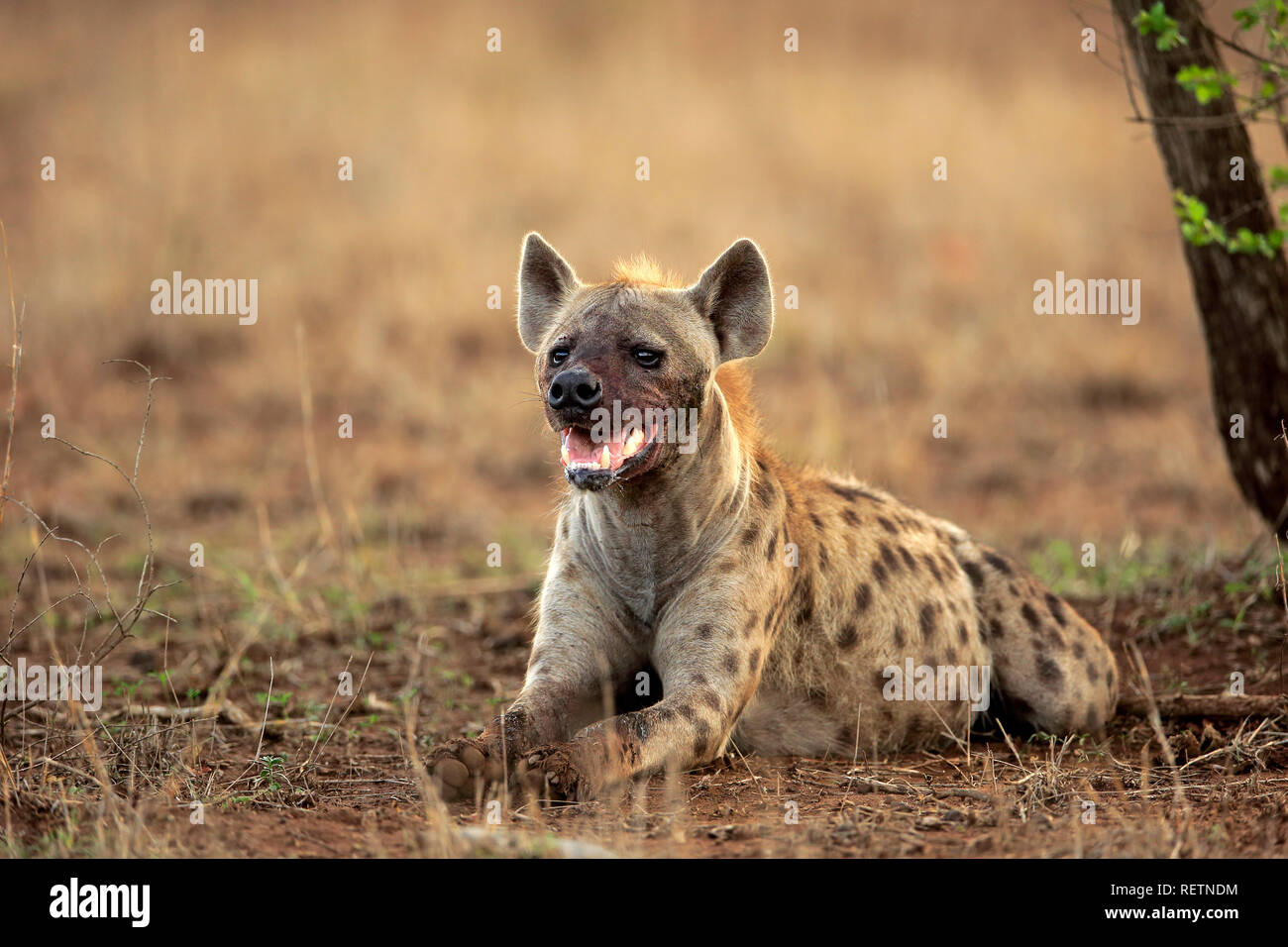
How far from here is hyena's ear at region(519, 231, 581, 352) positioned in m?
5.20

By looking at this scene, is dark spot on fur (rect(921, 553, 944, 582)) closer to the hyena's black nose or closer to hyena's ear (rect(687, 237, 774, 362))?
hyena's ear (rect(687, 237, 774, 362))

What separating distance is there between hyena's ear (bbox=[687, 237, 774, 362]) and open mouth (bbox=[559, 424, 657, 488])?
2.12ft

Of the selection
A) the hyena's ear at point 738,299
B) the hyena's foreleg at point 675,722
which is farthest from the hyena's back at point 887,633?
the hyena's ear at point 738,299

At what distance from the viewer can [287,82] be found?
17812 mm

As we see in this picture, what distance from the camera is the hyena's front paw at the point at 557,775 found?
161 inches

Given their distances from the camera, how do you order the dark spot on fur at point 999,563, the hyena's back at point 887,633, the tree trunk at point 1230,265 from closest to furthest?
the hyena's back at point 887,633 → the dark spot on fur at point 999,563 → the tree trunk at point 1230,265

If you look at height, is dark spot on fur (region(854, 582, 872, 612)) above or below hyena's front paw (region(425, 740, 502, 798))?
above

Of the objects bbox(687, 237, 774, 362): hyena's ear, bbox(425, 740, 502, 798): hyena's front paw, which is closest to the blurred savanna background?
bbox(425, 740, 502, 798): hyena's front paw

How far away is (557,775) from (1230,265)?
3763mm

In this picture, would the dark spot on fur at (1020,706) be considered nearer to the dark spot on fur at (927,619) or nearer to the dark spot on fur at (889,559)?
the dark spot on fur at (927,619)

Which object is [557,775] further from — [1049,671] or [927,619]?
[1049,671]

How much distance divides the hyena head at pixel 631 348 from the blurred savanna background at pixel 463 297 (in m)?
0.52
